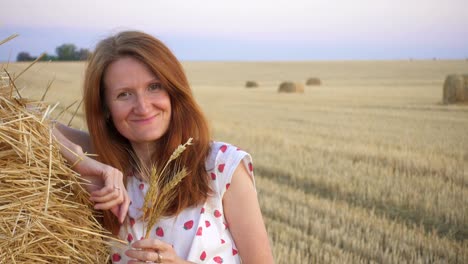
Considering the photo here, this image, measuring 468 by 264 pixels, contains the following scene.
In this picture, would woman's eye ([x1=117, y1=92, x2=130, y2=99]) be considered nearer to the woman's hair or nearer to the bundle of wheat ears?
the woman's hair

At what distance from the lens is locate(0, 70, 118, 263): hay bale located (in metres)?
1.60

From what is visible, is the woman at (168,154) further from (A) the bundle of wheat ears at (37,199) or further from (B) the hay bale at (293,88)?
(B) the hay bale at (293,88)

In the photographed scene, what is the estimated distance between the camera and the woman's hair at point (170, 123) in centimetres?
196

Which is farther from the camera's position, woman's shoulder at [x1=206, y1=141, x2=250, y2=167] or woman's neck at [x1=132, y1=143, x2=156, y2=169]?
woman's neck at [x1=132, y1=143, x2=156, y2=169]

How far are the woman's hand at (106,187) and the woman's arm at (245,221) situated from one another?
1.45 ft

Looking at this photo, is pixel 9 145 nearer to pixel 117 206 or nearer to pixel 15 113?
pixel 15 113

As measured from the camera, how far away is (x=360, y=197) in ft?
17.3

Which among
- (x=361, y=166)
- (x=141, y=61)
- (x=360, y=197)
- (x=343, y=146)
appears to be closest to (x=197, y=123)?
(x=141, y=61)

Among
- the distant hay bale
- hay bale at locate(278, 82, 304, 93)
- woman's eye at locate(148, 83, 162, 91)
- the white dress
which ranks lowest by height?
hay bale at locate(278, 82, 304, 93)

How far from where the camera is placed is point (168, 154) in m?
2.05

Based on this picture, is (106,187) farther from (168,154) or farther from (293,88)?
(293,88)

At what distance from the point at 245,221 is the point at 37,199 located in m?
0.77

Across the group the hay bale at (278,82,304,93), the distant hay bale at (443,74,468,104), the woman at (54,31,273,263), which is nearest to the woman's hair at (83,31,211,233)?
the woman at (54,31,273,263)

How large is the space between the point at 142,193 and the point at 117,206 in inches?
11.1
